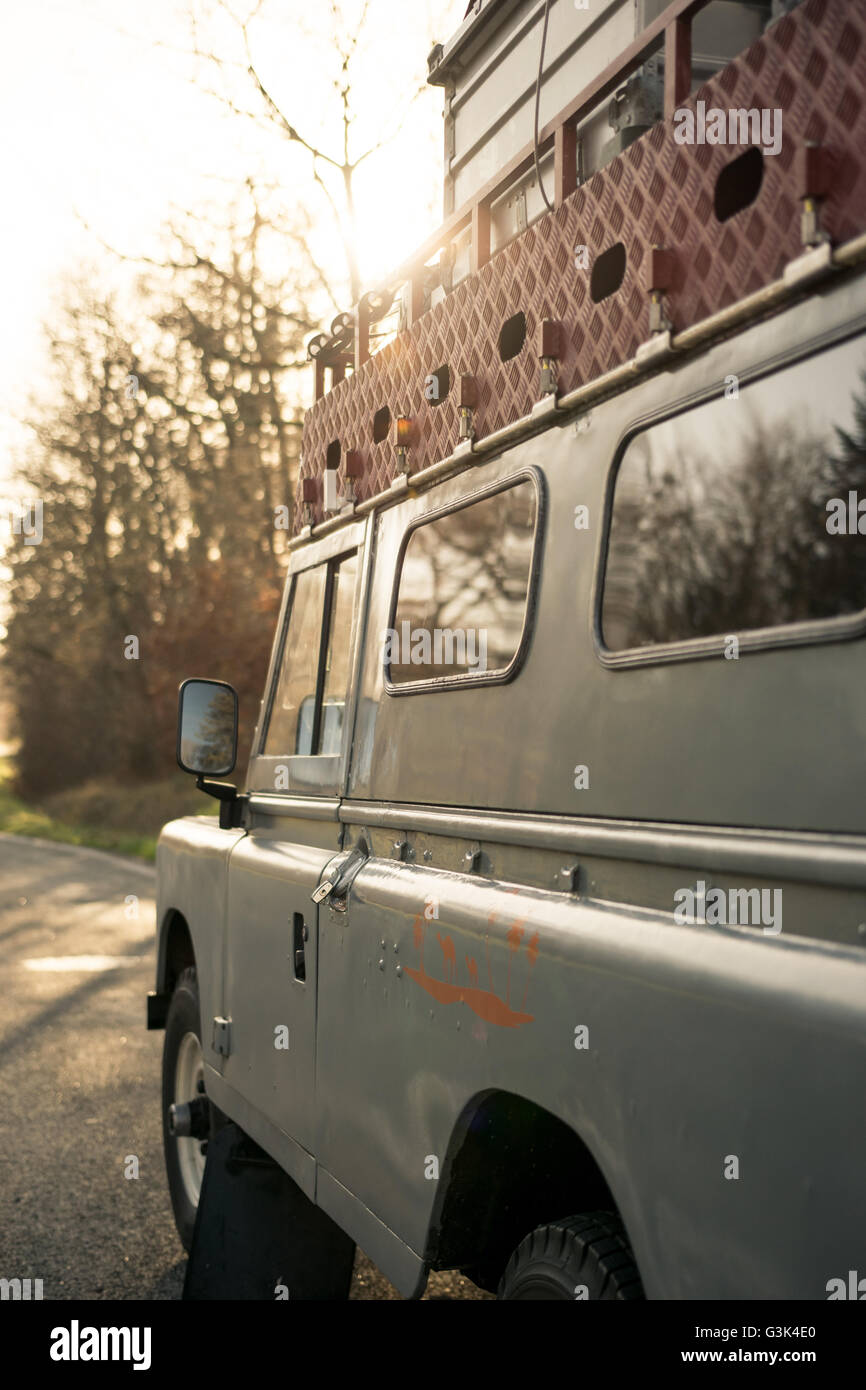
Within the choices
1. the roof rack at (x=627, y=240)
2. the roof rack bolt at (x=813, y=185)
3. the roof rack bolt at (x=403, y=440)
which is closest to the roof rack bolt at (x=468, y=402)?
the roof rack at (x=627, y=240)

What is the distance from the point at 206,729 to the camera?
174 inches

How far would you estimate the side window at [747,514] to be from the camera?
186 cm

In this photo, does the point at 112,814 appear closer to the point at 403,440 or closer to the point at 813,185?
the point at 403,440

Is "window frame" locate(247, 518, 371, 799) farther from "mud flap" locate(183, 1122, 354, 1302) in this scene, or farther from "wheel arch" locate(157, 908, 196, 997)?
"mud flap" locate(183, 1122, 354, 1302)

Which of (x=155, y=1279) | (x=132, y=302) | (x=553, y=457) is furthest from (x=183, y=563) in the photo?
(x=553, y=457)

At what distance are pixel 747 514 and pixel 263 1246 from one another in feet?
9.53

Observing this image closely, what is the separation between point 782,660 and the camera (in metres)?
1.92

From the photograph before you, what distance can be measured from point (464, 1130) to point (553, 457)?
1318mm

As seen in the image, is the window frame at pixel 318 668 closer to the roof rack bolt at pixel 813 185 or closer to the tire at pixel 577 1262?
the tire at pixel 577 1262

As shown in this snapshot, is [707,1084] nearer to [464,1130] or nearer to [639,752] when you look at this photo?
[639,752]

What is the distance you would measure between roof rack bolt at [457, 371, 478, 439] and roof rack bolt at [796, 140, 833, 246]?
1250 millimetres

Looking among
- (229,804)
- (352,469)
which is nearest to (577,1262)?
(352,469)

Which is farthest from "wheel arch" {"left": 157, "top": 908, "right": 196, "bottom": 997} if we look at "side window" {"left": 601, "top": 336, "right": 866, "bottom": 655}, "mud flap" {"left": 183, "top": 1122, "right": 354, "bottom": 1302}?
"side window" {"left": 601, "top": 336, "right": 866, "bottom": 655}

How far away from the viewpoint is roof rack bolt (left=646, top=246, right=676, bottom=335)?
230cm
